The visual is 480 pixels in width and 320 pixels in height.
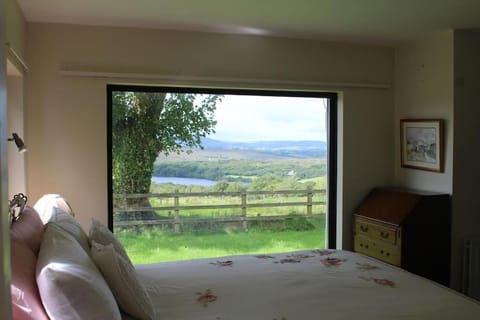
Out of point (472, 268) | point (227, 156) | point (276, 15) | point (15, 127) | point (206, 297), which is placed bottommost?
point (472, 268)

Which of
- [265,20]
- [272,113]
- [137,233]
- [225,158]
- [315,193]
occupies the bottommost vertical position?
[137,233]

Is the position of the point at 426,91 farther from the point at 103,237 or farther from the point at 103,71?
the point at 103,237

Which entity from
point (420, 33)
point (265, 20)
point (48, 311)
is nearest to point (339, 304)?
point (48, 311)

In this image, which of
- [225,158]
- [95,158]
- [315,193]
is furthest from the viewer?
[315,193]

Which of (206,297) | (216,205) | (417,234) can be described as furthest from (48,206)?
(417,234)

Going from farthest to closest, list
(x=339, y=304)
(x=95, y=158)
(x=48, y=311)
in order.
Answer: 1. (x=95, y=158)
2. (x=339, y=304)
3. (x=48, y=311)

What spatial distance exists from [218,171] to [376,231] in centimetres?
138

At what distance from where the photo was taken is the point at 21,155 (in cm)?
303

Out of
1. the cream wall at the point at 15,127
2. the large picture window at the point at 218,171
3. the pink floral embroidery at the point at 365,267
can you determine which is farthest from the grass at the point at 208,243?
the pink floral embroidery at the point at 365,267

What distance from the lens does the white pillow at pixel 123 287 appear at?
1.74m

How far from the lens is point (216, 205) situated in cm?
391

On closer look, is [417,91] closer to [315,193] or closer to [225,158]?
[315,193]

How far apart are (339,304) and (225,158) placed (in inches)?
82.9

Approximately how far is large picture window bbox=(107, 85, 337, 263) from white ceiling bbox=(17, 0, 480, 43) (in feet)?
1.92
